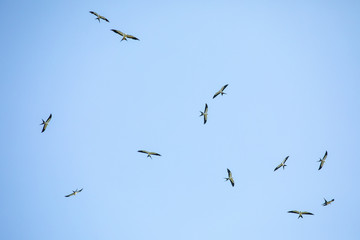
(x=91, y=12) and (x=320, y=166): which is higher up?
(x=91, y=12)

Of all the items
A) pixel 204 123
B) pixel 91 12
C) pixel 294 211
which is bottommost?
pixel 294 211

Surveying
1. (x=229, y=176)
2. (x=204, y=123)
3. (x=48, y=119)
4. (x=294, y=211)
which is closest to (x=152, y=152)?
(x=204, y=123)

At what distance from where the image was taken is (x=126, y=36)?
33.6m

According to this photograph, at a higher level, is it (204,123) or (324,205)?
(204,123)

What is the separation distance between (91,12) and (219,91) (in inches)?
670

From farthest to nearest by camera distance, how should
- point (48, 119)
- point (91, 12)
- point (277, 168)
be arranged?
1. point (277, 168)
2. point (48, 119)
3. point (91, 12)

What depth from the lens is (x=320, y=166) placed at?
1585 inches

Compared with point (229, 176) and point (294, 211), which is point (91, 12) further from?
point (294, 211)

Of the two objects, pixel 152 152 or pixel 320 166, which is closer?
pixel 152 152

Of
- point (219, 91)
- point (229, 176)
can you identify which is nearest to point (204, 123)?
point (219, 91)

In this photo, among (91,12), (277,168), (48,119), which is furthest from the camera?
(277,168)

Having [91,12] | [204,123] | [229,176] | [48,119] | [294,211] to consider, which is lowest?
[294,211]

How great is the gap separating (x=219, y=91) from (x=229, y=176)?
10.4 metres

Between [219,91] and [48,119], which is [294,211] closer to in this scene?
[219,91]
